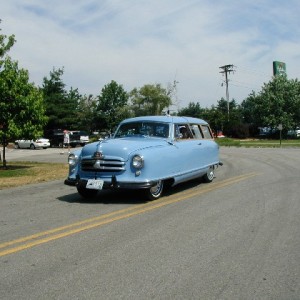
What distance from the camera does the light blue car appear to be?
8.26 meters

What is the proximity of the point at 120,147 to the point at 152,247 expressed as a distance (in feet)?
11.2

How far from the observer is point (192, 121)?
36.8ft

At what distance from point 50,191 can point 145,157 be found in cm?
344

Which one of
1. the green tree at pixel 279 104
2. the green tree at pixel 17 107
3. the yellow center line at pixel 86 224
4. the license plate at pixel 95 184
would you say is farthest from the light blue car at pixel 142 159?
the green tree at pixel 279 104

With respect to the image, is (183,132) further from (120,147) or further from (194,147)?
(120,147)

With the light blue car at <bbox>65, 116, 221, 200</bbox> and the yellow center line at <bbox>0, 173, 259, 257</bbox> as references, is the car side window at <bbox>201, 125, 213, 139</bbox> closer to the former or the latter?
the light blue car at <bbox>65, 116, 221, 200</bbox>

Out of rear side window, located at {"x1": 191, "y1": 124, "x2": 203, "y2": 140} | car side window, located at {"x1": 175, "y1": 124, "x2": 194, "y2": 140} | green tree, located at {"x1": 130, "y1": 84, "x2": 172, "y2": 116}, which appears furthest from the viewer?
green tree, located at {"x1": 130, "y1": 84, "x2": 172, "y2": 116}

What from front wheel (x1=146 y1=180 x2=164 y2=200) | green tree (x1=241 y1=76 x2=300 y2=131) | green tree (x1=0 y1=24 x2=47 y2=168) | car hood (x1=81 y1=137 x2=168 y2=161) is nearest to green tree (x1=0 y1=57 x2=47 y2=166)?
green tree (x1=0 y1=24 x2=47 y2=168)

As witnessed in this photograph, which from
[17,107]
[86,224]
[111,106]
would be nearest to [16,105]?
[17,107]

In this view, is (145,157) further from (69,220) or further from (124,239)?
(124,239)

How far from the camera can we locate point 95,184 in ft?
27.3

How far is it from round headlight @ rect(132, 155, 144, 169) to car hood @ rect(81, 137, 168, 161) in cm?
16

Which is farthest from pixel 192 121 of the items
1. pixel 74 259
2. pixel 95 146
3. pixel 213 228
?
pixel 74 259

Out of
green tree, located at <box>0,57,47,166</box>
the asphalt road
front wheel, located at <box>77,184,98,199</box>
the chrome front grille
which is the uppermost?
green tree, located at <box>0,57,47,166</box>
